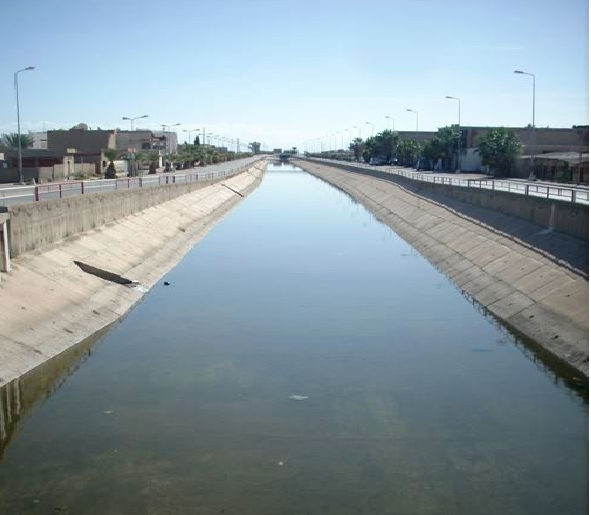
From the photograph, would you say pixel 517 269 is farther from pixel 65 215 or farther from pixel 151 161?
pixel 151 161

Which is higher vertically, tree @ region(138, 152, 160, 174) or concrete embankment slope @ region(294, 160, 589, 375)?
tree @ region(138, 152, 160, 174)

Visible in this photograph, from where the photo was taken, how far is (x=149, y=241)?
39.5m

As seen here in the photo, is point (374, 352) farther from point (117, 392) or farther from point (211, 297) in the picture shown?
point (211, 297)

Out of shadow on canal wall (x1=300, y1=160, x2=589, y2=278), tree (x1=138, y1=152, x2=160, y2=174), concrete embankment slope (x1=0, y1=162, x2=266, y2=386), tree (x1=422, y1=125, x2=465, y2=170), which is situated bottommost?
concrete embankment slope (x1=0, y1=162, x2=266, y2=386)

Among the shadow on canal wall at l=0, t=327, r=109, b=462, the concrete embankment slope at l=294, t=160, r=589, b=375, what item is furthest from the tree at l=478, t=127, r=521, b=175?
the shadow on canal wall at l=0, t=327, r=109, b=462

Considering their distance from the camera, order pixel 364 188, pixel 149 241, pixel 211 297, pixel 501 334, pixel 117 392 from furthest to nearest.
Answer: pixel 364 188
pixel 149 241
pixel 211 297
pixel 501 334
pixel 117 392

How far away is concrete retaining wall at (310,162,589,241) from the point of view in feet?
94.2

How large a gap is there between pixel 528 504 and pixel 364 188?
8247cm

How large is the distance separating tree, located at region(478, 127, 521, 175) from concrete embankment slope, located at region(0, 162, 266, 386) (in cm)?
3932

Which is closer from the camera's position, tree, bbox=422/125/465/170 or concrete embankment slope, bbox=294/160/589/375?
concrete embankment slope, bbox=294/160/589/375

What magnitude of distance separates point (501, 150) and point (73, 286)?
182 ft

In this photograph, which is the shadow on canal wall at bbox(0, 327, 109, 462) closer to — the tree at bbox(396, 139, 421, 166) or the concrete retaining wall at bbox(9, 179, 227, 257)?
the concrete retaining wall at bbox(9, 179, 227, 257)

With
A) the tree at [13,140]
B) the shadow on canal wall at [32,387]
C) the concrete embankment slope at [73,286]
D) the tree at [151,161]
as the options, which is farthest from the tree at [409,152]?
the shadow on canal wall at [32,387]

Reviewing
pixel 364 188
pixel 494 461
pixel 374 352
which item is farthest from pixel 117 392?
pixel 364 188
